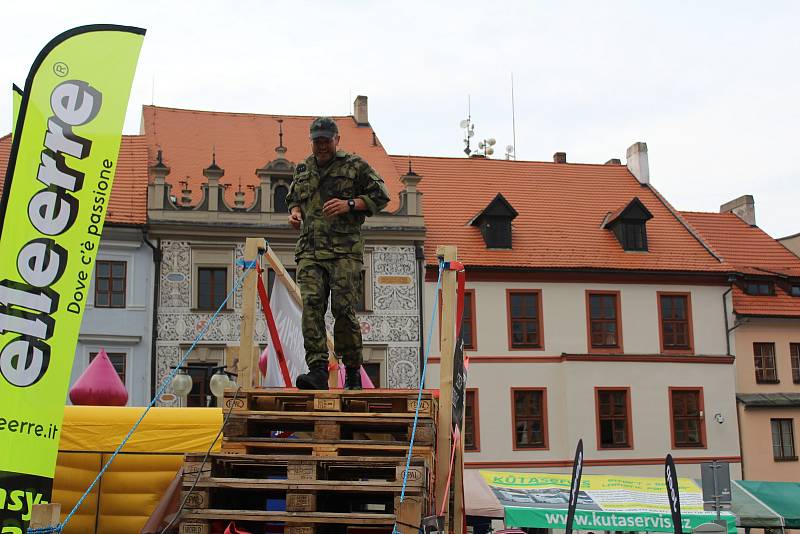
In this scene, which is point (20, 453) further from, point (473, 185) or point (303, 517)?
point (473, 185)

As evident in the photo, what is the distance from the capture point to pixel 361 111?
3145 cm

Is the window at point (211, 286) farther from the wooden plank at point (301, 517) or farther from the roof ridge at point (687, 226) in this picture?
the wooden plank at point (301, 517)

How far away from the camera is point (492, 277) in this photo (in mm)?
26562

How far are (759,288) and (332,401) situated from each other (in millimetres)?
25855

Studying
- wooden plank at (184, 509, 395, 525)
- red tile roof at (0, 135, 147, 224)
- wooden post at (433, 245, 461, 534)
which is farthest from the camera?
red tile roof at (0, 135, 147, 224)

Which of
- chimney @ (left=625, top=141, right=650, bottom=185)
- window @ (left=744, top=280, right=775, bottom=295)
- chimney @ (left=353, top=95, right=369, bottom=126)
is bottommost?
window @ (left=744, top=280, right=775, bottom=295)

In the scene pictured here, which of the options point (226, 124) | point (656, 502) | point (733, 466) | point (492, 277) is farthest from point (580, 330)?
point (226, 124)

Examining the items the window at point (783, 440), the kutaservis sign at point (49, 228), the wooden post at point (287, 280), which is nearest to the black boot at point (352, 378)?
the wooden post at point (287, 280)

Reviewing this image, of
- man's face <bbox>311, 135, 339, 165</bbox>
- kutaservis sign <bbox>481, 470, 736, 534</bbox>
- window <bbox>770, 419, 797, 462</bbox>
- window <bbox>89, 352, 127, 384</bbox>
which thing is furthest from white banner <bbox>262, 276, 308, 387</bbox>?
window <bbox>770, 419, 797, 462</bbox>

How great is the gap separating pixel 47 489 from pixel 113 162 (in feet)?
7.55

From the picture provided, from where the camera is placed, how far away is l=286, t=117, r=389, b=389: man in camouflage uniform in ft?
23.3

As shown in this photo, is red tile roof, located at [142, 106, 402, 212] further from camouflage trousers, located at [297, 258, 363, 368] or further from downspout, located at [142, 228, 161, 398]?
camouflage trousers, located at [297, 258, 363, 368]

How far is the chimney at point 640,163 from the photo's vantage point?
107ft

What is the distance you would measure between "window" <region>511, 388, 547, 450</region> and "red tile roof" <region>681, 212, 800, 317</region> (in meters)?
6.76
